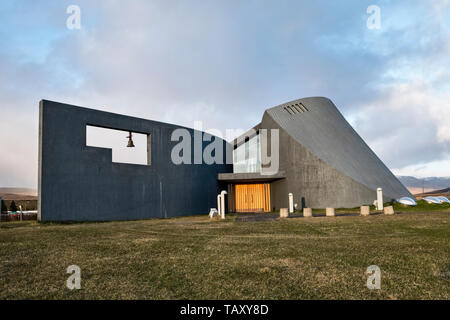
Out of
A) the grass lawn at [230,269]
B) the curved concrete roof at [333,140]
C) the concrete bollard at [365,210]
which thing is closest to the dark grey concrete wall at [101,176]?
the curved concrete roof at [333,140]

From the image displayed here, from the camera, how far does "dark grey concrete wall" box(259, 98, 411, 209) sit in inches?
864

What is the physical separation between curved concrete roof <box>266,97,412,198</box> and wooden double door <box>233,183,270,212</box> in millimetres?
6309

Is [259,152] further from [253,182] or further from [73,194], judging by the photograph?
[73,194]

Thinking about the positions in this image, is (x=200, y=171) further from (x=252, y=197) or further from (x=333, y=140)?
(x=333, y=140)

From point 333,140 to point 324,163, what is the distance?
2.74m

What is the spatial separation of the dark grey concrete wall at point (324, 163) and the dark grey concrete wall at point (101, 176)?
23.1ft

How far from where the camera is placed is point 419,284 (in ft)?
13.2

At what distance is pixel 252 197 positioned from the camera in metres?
28.7

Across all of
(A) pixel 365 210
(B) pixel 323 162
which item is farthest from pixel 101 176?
(B) pixel 323 162

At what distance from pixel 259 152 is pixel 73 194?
52.3 feet

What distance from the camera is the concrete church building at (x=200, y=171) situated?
16.7 m

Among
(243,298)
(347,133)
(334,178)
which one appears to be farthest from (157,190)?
(243,298)

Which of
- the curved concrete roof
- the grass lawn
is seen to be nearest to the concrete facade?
the curved concrete roof

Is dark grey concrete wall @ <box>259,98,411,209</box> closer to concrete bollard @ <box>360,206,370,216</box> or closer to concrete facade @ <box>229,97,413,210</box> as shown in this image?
concrete facade @ <box>229,97,413,210</box>
